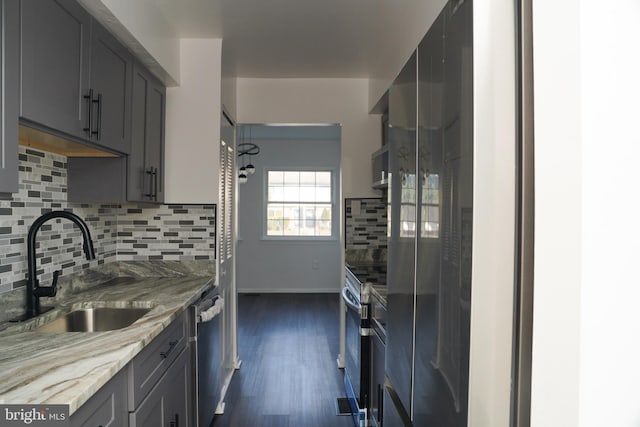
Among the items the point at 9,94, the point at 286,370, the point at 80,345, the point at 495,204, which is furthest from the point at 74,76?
the point at 286,370

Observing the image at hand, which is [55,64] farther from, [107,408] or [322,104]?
[322,104]

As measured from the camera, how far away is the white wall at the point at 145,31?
72.0 inches

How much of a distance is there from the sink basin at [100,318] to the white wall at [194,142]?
3.26 feet

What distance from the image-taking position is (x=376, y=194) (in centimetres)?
377

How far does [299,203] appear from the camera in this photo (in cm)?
715

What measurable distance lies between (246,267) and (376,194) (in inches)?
149

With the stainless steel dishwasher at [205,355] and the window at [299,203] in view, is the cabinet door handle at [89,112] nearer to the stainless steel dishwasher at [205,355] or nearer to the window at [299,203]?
the stainless steel dishwasher at [205,355]

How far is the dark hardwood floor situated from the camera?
9.45ft

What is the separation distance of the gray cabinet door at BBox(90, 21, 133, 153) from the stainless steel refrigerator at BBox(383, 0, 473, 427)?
1289 millimetres

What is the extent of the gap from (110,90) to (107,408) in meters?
1.41

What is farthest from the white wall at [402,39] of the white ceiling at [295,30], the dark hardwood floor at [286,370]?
the dark hardwood floor at [286,370]
